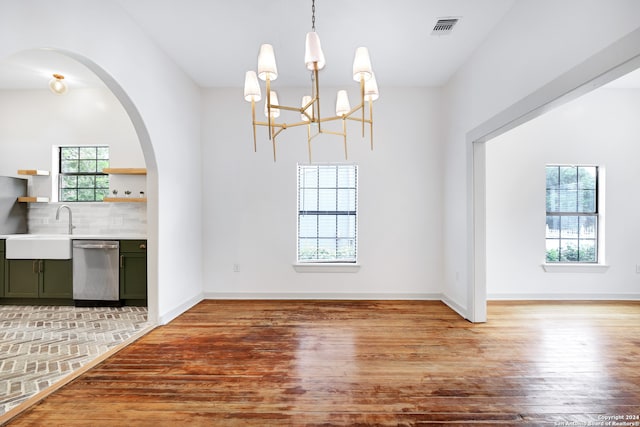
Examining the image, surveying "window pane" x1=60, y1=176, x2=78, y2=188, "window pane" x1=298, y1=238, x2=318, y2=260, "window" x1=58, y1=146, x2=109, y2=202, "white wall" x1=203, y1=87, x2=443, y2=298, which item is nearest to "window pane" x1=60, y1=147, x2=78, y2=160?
"window" x1=58, y1=146, x2=109, y2=202

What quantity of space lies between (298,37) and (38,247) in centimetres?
426

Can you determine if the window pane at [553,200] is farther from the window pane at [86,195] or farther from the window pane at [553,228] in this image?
the window pane at [86,195]

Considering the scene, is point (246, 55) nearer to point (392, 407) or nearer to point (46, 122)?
point (46, 122)

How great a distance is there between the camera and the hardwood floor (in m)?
2.05

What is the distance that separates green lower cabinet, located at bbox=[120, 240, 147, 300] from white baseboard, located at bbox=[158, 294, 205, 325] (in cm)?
54

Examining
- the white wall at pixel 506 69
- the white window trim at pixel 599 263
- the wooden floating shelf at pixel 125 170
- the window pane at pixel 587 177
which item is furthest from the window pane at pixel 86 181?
the window pane at pixel 587 177

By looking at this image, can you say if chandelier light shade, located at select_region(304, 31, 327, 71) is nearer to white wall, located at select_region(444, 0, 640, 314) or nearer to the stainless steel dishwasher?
white wall, located at select_region(444, 0, 640, 314)

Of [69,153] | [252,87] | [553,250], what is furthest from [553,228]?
[69,153]

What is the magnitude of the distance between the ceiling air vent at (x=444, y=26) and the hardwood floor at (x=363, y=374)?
10.4 feet

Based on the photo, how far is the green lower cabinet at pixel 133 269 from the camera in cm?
423

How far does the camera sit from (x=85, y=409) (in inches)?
82.9

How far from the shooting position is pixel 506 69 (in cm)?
315

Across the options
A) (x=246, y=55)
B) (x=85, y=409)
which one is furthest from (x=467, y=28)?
(x=85, y=409)

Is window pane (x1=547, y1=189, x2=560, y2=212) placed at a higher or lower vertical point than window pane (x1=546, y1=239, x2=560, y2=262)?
higher
